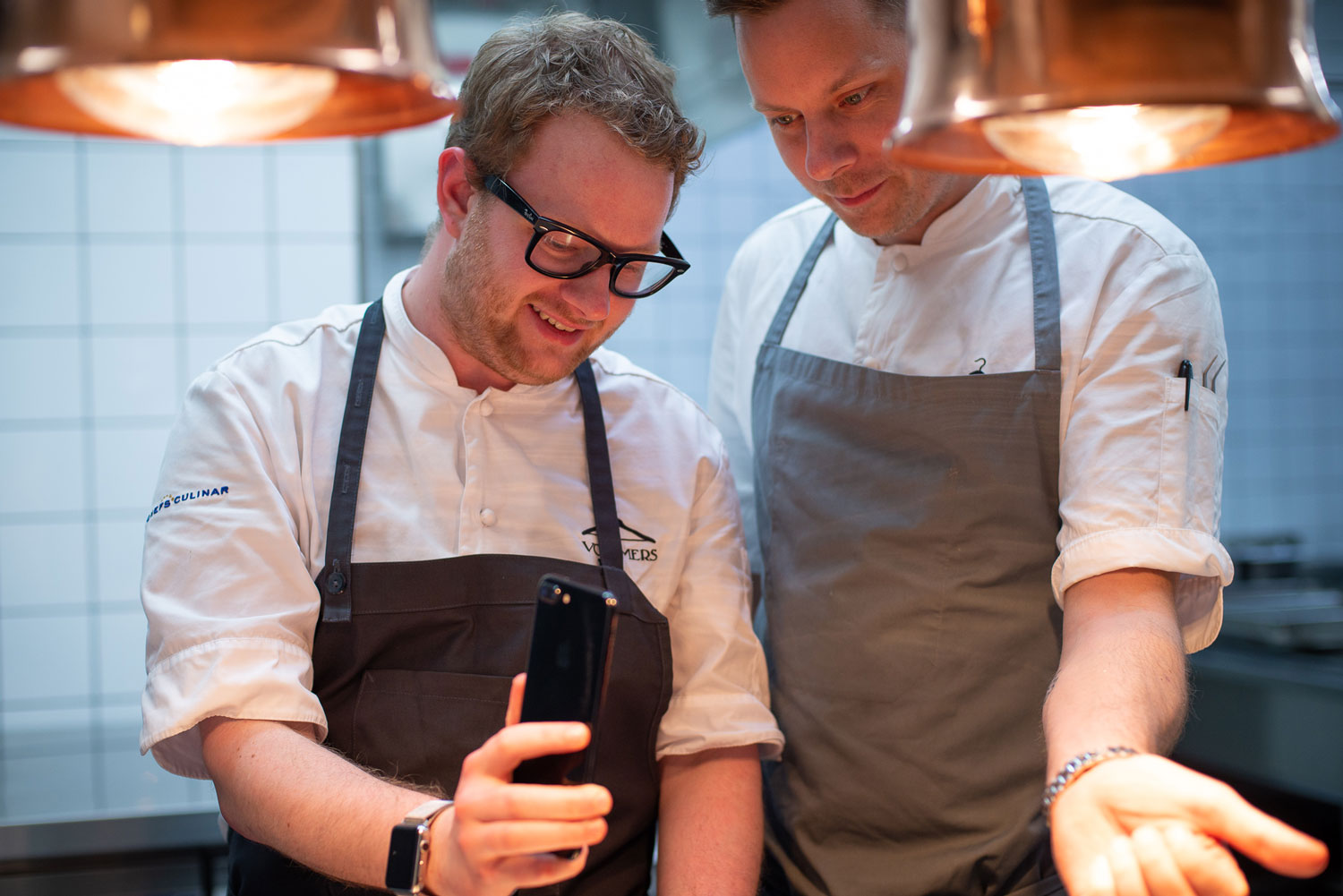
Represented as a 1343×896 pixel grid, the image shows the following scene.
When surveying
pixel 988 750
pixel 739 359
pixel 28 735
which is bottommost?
pixel 28 735

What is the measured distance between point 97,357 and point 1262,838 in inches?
97.1

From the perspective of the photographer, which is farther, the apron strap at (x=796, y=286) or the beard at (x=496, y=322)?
the apron strap at (x=796, y=286)

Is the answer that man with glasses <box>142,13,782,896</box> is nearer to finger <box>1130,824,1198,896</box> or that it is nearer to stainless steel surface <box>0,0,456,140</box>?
finger <box>1130,824,1198,896</box>

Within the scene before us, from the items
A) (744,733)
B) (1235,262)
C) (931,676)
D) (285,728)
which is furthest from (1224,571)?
(1235,262)

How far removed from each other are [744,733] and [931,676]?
9.2 inches

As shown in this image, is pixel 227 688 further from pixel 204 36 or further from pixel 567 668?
pixel 204 36

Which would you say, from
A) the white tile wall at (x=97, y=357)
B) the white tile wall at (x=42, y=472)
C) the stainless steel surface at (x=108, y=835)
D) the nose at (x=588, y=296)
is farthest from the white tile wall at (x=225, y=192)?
the nose at (x=588, y=296)

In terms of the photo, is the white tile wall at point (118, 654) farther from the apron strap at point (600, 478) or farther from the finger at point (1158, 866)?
the finger at point (1158, 866)

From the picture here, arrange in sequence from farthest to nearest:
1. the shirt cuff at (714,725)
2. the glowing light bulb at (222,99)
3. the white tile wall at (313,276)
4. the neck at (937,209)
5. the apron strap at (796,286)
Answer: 1. the white tile wall at (313,276)
2. the apron strap at (796,286)
3. the neck at (937,209)
4. the shirt cuff at (714,725)
5. the glowing light bulb at (222,99)

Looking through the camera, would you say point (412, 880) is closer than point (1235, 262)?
Yes

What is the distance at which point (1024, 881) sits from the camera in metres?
1.29

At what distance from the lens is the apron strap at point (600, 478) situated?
132 cm

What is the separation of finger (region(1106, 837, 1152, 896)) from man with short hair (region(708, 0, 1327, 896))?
0.19 meters

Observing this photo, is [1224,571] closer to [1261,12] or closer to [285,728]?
[1261,12]
